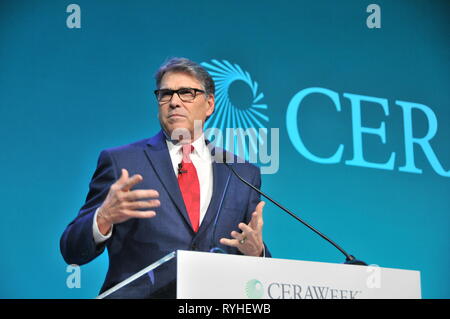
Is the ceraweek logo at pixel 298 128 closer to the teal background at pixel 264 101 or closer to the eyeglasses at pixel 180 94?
the teal background at pixel 264 101

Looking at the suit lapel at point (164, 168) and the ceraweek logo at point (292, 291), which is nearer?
the ceraweek logo at point (292, 291)

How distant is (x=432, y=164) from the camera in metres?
3.48

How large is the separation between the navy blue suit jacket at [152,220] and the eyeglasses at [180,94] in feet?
0.56

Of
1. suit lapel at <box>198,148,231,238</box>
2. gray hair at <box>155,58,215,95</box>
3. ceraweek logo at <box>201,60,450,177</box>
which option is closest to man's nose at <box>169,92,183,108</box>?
gray hair at <box>155,58,215,95</box>

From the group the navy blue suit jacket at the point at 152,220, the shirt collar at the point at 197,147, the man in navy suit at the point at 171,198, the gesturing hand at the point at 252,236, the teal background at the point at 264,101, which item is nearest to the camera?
the gesturing hand at the point at 252,236

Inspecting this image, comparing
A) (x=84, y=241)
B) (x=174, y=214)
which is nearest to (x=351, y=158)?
(x=174, y=214)

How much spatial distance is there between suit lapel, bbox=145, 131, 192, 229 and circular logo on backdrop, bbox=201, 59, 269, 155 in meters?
0.82

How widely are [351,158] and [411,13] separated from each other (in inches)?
40.9

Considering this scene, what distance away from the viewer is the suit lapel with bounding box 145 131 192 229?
2211 mm

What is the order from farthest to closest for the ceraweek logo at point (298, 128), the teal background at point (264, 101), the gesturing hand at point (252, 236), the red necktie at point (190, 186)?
the ceraweek logo at point (298, 128) → the teal background at point (264, 101) → the red necktie at point (190, 186) → the gesturing hand at point (252, 236)

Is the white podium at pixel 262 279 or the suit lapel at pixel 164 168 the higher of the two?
the suit lapel at pixel 164 168

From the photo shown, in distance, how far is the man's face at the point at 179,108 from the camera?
8.19ft

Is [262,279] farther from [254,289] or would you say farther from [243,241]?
[243,241]

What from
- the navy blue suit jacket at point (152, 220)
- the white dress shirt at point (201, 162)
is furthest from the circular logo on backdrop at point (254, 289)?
the white dress shirt at point (201, 162)
